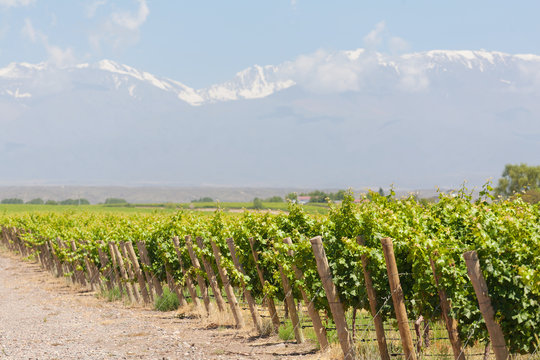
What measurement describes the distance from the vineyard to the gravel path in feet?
2.15

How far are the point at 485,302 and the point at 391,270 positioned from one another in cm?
132

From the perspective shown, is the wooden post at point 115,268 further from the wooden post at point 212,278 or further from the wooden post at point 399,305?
the wooden post at point 399,305

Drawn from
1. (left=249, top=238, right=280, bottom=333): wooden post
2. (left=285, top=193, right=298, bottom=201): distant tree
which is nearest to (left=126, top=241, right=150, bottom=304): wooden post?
(left=249, top=238, right=280, bottom=333): wooden post

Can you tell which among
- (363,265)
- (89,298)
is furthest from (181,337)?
(89,298)

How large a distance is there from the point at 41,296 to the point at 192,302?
7531mm

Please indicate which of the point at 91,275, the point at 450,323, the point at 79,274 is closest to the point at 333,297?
the point at 450,323

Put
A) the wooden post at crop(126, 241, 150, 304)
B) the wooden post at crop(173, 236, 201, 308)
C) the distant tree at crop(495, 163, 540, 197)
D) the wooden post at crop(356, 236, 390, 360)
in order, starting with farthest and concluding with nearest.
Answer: the distant tree at crop(495, 163, 540, 197) → the wooden post at crop(126, 241, 150, 304) → the wooden post at crop(173, 236, 201, 308) → the wooden post at crop(356, 236, 390, 360)

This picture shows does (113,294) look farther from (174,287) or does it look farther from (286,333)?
(286,333)

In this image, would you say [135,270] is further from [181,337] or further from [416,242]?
[416,242]

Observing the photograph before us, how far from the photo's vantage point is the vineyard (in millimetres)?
6910

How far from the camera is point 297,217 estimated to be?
11484mm

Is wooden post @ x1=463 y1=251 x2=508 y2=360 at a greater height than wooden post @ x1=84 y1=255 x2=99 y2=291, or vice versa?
wooden post @ x1=463 y1=251 x2=508 y2=360

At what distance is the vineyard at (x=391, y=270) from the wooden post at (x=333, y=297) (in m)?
0.02

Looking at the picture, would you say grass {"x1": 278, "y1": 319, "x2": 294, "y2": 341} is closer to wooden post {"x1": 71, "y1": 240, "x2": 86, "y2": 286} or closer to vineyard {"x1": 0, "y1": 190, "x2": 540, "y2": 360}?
vineyard {"x1": 0, "y1": 190, "x2": 540, "y2": 360}
